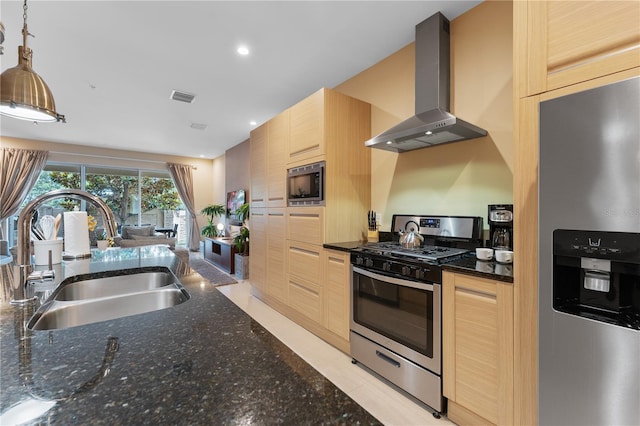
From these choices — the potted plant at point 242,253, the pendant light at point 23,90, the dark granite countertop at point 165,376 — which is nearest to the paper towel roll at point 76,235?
the pendant light at point 23,90

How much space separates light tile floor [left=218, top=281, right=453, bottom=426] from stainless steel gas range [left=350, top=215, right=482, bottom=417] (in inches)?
2.7

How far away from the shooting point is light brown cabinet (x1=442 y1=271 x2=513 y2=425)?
1.35 metres

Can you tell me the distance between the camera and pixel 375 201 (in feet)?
9.29

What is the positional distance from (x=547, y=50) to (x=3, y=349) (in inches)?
81.2

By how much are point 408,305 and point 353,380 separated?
710 mm

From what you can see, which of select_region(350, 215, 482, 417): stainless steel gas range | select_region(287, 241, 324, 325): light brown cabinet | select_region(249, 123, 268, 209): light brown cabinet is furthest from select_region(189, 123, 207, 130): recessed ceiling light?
select_region(350, 215, 482, 417): stainless steel gas range

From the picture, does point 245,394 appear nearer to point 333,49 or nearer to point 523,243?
point 523,243

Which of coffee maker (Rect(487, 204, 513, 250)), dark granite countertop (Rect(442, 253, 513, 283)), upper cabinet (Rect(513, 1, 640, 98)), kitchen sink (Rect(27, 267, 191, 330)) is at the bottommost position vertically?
kitchen sink (Rect(27, 267, 191, 330))

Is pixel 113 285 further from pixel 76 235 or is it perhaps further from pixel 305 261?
pixel 305 261

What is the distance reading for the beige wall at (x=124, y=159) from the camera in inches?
234

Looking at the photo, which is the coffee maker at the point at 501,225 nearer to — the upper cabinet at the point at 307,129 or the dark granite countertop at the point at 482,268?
the dark granite countertop at the point at 482,268

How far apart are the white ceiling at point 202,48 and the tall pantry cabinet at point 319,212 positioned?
493 millimetres

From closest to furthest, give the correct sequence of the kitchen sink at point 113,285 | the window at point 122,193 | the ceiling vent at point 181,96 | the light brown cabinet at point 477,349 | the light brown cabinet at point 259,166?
the kitchen sink at point 113,285, the light brown cabinet at point 477,349, the light brown cabinet at point 259,166, the ceiling vent at point 181,96, the window at point 122,193

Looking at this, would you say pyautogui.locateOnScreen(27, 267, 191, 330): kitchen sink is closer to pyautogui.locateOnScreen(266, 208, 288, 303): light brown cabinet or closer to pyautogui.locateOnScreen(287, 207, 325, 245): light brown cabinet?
pyautogui.locateOnScreen(287, 207, 325, 245): light brown cabinet
